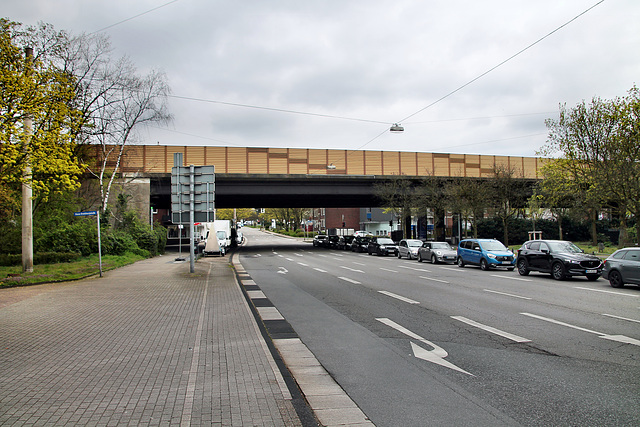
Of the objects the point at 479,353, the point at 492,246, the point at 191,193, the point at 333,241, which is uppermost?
the point at 191,193

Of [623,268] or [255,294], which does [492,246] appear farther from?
[255,294]

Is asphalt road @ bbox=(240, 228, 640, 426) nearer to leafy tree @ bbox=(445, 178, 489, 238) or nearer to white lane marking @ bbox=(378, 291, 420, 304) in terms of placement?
white lane marking @ bbox=(378, 291, 420, 304)

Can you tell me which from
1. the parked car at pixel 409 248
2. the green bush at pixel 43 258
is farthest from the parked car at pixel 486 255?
the green bush at pixel 43 258

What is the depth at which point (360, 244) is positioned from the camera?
1783 inches

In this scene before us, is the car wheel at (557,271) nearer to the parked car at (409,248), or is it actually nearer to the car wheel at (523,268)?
the car wheel at (523,268)

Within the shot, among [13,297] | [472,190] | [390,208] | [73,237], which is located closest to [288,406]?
[13,297]

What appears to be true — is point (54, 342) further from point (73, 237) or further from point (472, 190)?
point (472, 190)

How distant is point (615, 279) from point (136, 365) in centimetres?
1567

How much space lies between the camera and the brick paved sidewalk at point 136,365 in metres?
4.47

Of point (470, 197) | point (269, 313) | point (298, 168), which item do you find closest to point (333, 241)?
point (298, 168)

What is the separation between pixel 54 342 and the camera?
293 inches

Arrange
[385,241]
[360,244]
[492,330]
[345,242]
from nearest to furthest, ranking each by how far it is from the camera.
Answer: [492,330] → [385,241] → [360,244] → [345,242]

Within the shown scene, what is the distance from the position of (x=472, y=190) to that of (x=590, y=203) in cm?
1041

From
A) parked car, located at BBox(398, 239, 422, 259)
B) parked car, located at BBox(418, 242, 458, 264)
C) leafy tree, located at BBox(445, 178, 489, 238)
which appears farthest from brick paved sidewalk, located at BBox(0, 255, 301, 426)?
leafy tree, located at BBox(445, 178, 489, 238)
